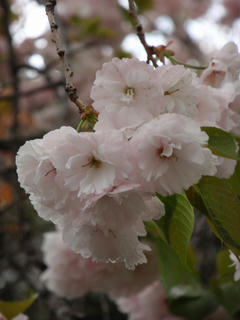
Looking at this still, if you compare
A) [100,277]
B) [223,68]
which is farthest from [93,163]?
[100,277]

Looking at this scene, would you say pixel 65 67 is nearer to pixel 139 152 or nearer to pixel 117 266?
pixel 139 152

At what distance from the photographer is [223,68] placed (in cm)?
83

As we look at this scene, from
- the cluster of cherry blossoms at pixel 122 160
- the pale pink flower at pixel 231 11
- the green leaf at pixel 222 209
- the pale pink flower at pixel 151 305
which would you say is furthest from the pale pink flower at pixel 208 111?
the pale pink flower at pixel 231 11

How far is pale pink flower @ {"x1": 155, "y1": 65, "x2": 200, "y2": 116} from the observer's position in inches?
25.9

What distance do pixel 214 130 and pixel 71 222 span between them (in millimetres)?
249

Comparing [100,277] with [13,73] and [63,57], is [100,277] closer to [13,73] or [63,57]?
[63,57]

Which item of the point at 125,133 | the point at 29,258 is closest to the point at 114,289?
the point at 29,258

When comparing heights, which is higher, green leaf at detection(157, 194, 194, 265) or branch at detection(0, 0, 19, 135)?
branch at detection(0, 0, 19, 135)

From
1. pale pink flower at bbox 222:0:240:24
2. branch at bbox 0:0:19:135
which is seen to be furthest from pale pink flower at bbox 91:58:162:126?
pale pink flower at bbox 222:0:240:24

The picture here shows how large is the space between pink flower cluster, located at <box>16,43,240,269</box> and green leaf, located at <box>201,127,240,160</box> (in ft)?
0.09

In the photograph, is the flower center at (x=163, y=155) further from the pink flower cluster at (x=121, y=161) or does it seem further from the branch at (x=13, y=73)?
the branch at (x=13, y=73)

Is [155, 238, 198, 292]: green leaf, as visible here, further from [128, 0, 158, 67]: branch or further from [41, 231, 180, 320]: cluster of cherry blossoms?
[128, 0, 158, 67]: branch

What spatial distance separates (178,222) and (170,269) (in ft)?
2.05

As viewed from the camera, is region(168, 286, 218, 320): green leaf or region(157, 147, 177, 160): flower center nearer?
region(157, 147, 177, 160): flower center
